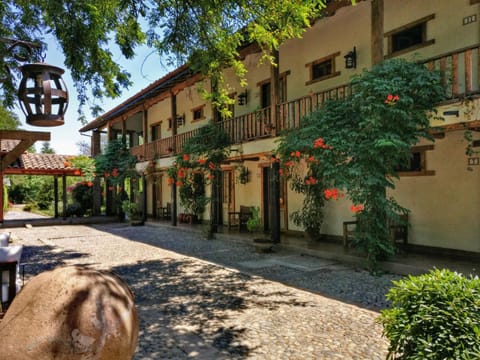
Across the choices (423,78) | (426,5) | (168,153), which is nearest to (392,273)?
(423,78)

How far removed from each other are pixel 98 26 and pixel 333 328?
20.0 ft

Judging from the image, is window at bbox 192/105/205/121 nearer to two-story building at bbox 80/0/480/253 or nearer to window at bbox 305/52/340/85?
two-story building at bbox 80/0/480/253

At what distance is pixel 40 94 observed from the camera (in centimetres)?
396

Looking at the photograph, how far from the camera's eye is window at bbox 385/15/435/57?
8.17m

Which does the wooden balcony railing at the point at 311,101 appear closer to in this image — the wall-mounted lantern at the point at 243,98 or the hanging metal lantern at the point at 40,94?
the wall-mounted lantern at the point at 243,98

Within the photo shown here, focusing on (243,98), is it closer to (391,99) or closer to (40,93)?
(391,99)

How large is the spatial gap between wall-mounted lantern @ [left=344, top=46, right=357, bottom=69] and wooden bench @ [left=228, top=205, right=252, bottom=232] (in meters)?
6.05

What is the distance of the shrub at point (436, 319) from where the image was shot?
2.28 metres

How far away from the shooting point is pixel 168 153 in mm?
15406

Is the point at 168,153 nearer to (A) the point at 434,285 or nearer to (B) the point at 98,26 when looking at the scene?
(B) the point at 98,26

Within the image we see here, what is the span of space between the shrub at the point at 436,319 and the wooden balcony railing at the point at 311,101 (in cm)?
470

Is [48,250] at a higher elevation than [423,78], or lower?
lower

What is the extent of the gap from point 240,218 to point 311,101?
5.84 m

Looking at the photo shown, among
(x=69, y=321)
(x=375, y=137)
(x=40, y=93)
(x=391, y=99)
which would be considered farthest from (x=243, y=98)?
(x=69, y=321)
